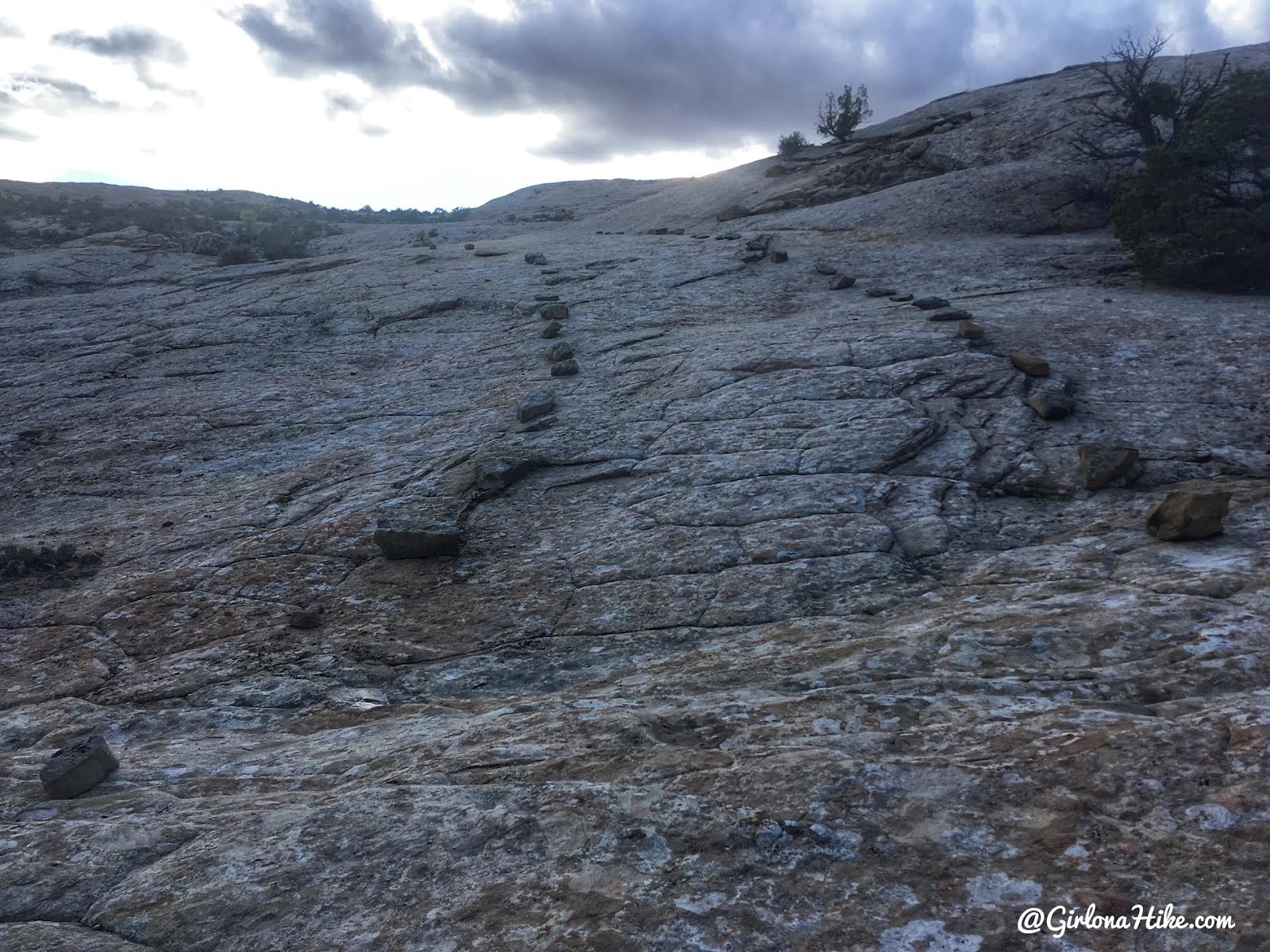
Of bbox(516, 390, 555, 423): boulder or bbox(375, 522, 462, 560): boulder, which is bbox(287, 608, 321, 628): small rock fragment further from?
bbox(516, 390, 555, 423): boulder

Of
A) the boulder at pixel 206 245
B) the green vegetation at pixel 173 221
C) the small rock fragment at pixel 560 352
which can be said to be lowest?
the small rock fragment at pixel 560 352

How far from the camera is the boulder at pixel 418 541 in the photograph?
3.94 m

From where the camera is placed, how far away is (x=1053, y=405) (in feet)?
14.7

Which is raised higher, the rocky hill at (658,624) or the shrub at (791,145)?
the shrub at (791,145)

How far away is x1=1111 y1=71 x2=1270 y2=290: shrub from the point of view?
6793mm

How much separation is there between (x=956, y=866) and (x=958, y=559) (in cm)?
194

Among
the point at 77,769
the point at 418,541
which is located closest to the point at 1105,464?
the point at 418,541

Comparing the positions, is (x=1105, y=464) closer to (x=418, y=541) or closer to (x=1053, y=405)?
(x=1053, y=405)

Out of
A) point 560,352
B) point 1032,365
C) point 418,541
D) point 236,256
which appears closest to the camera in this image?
point 418,541

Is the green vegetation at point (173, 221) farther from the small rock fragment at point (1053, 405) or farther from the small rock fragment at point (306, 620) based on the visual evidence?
the small rock fragment at point (1053, 405)

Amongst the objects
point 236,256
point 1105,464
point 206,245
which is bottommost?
point 1105,464

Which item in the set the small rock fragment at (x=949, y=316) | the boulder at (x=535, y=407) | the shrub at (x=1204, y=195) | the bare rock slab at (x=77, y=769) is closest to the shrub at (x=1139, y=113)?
the shrub at (x=1204, y=195)

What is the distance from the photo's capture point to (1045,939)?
1445mm

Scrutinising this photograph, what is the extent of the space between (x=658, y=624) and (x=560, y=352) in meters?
3.75
